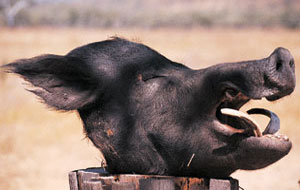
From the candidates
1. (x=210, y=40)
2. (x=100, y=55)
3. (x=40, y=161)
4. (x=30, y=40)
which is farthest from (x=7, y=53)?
(x=100, y=55)

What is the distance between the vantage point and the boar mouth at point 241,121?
9.72 ft

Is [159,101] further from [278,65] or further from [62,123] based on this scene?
[62,123]

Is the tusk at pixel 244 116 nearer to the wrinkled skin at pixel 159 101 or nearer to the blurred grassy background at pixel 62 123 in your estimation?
the wrinkled skin at pixel 159 101

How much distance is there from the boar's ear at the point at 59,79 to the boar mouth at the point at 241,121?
0.77 m

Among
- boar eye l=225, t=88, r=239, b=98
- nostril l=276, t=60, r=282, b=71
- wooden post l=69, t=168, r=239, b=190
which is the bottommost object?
wooden post l=69, t=168, r=239, b=190

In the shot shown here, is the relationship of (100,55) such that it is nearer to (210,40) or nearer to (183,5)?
(210,40)

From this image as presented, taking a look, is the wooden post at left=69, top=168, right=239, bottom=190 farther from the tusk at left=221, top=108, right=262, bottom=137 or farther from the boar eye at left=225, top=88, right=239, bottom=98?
the boar eye at left=225, top=88, right=239, bottom=98

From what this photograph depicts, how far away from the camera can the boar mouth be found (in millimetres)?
2963

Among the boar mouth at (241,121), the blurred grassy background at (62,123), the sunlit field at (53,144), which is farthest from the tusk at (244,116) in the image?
the sunlit field at (53,144)

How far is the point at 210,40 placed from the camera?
1270 inches

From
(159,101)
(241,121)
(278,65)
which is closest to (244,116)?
(241,121)

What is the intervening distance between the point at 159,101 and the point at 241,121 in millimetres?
490

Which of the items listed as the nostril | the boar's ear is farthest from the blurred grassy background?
the nostril

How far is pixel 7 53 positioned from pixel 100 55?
75.0ft
